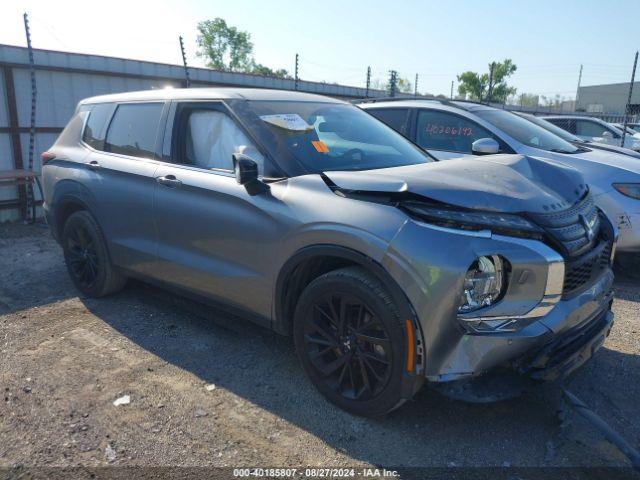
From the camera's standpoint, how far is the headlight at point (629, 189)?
512 cm

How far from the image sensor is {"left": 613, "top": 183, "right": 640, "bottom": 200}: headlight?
5.12 m

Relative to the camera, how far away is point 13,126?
315 inches

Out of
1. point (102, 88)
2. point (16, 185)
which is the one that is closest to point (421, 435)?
point (16, 185)

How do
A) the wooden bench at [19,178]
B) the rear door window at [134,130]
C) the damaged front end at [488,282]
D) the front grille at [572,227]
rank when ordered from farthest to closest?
the wooden bench at [19,178] → the rear door window at [134,130] → the front grille at [572,227] → the damaged front end at [488,282]

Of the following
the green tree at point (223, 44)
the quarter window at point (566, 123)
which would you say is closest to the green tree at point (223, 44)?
the green tree at point (223, 44)

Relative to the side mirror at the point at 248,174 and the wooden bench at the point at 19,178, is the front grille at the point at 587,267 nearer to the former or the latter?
the side mirror at the point at 248,174

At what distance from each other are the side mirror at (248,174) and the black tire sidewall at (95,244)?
1.93 m

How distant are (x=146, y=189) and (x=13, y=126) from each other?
5.53 metres

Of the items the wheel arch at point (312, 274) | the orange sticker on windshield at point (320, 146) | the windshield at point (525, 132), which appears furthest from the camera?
the windshield at point (525, 132)

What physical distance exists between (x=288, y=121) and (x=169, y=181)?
97 cm

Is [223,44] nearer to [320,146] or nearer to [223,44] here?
[223,44]

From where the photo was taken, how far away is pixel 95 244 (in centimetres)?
447

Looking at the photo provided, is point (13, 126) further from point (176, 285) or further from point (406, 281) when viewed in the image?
point (406, 281)

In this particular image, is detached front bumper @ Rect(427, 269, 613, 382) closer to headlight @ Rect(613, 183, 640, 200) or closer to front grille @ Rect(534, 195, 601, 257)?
front grille @ Rect(534, 195, 601, 257)
